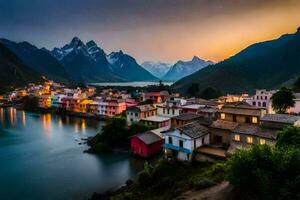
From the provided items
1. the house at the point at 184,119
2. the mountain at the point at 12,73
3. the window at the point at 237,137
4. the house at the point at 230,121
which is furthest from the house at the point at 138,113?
the mountain at the point at 12,73

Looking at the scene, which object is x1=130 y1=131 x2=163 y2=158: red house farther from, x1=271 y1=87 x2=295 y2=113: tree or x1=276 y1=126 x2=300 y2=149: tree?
x1=271 y1=87 x2=295 y2=113: tree

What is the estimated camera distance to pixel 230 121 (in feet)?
97.1

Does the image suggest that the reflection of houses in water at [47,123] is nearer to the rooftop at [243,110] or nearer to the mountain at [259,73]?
the rooftop at [243,110]


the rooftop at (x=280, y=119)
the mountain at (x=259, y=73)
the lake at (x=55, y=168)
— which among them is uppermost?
the mountain at (x=259, y=73)

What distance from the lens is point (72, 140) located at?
44.7 metres

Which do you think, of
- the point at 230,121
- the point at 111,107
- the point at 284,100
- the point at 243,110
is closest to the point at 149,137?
the point at 230,121

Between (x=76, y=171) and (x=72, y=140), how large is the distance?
49.7ft

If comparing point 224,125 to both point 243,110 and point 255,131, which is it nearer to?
point 243,110

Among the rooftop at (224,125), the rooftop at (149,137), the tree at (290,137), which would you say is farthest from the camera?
the rooftop at (149,137)

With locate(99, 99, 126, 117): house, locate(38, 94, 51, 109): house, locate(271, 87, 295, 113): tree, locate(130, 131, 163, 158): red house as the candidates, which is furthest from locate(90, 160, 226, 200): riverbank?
locate(38, 94, 51, 109): house

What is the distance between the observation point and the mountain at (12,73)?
5650 inches

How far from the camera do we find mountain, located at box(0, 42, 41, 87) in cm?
14350

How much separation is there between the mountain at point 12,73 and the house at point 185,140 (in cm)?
12548

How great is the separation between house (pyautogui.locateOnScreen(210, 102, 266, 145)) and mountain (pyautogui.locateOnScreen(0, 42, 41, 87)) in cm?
12744
